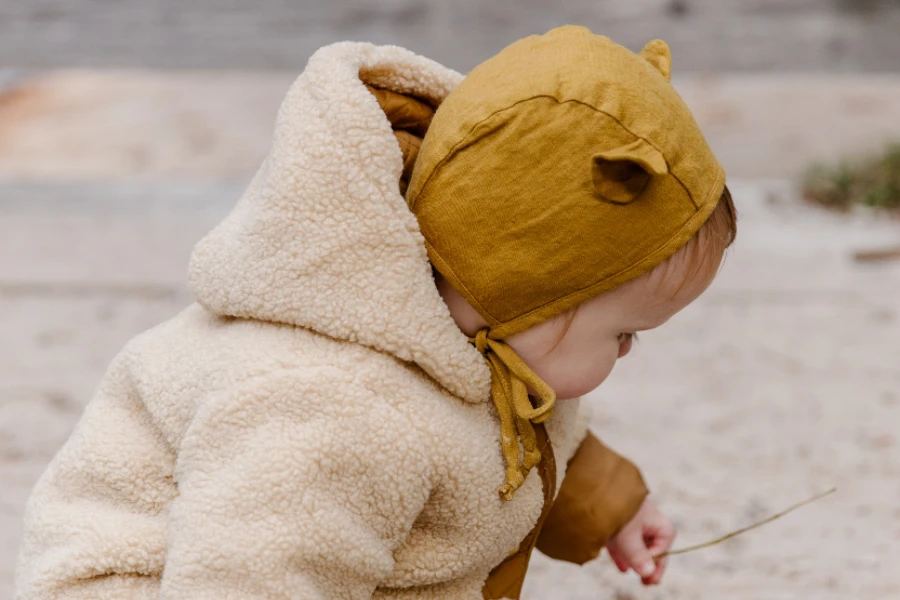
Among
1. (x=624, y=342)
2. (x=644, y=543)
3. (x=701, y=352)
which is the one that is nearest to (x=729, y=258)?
(x=701, y=352)

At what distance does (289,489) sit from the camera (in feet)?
2.85

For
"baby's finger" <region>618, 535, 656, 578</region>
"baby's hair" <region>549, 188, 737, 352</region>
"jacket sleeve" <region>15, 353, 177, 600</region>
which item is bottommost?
"baby's finger" <region>618, 535, 656, 578</region>

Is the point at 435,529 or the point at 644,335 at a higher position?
the point at 435,529

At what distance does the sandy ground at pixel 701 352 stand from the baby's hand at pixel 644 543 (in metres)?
0.17

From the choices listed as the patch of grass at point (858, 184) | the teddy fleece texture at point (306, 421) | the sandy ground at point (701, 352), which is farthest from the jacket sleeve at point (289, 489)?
the patch of grass at point (858, 184)

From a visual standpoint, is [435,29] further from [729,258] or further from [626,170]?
[626,170]

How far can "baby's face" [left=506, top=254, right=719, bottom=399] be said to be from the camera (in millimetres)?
952

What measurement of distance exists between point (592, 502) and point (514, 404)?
0.32 meters

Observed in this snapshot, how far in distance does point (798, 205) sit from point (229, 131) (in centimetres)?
191

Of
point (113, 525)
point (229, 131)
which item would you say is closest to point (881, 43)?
point (229, 131)

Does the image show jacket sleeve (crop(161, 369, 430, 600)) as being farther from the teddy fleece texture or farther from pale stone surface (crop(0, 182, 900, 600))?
pale stone surface (crop(0, 182, 900, 600))

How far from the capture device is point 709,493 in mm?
1671

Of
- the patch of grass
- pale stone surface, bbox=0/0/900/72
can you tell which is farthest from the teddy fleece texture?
pale stone surface, bbox=0/0/900/72

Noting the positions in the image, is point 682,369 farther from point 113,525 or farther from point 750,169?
point 750,169
